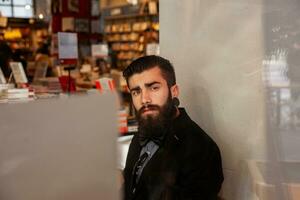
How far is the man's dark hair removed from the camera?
1.39 m

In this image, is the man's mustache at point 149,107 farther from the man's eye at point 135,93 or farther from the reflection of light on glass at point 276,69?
the reflection of light on glass at point 276,69

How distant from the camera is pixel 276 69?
1473 mm

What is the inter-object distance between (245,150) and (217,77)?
1.02 feet

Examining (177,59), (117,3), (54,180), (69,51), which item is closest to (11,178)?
(54,180)

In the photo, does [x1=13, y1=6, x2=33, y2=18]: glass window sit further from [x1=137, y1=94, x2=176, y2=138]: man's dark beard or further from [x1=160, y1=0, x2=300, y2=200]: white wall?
[x1=137, y1=94, x2=176, y2=138]: man's dark beard

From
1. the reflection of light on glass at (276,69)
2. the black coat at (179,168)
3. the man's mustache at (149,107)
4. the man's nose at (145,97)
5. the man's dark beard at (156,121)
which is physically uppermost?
the reflection of light on glass at (276,69)

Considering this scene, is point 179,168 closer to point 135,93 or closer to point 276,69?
point 135,93

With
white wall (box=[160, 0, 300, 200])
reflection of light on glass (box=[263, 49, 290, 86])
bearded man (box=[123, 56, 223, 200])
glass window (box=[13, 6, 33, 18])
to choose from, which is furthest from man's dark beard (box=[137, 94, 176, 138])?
glass window (box=[13, 6, 33, 18])

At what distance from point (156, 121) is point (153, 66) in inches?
7.6

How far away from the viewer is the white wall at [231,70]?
1488 mm

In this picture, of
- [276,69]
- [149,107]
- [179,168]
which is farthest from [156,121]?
[276,69]

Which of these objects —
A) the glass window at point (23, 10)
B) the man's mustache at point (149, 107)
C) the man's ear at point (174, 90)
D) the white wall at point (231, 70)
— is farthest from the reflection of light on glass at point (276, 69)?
the glass window at point (23, 10)

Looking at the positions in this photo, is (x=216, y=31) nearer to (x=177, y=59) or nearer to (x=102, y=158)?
(x=177, y=59)

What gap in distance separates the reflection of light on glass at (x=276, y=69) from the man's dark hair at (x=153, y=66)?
36 cm
